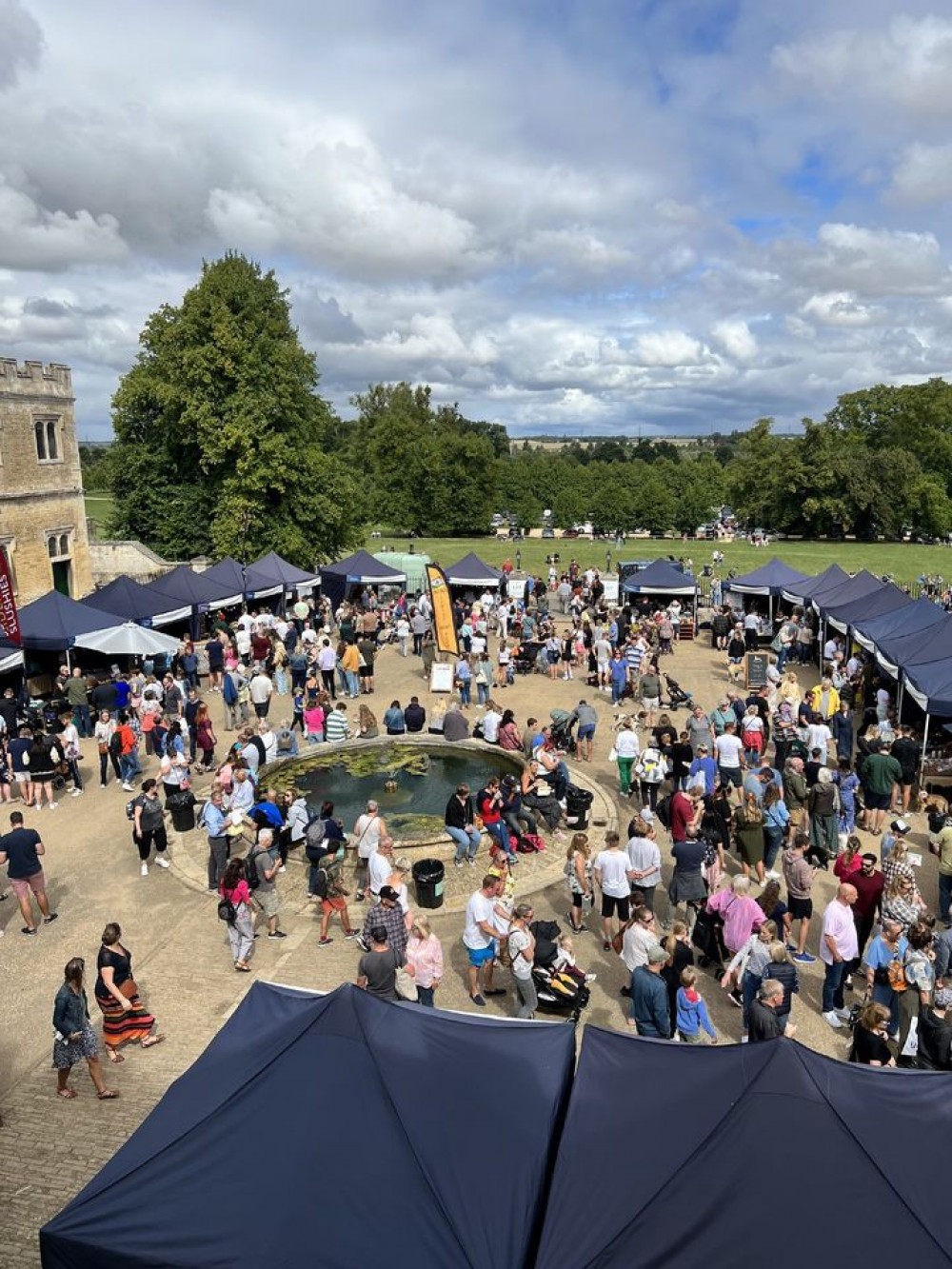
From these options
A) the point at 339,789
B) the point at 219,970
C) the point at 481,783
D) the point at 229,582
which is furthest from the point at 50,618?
the point at 219,970

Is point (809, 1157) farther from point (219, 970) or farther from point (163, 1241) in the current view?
point (219, 970)

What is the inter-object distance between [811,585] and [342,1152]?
22.8 meters

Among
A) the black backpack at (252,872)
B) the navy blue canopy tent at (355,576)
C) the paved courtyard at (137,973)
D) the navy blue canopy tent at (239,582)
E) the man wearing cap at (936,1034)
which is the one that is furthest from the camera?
the navy blue canopy tent at (355,576)

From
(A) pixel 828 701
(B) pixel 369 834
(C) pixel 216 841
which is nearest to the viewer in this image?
(B) pixel 369 834

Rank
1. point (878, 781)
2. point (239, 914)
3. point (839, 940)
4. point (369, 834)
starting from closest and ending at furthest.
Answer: point (839, 940) < point (239, 914) < point (369, 834) < point (878, 781)

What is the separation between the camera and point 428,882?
10.2 meters

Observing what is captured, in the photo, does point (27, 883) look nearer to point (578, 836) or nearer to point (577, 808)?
point (578, 836)

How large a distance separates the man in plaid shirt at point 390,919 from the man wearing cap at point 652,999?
7.07 ft

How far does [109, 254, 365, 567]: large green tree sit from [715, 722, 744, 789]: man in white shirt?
24.1 metres

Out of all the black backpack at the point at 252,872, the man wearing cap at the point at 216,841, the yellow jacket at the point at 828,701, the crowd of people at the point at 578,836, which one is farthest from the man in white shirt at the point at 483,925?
the yellow jacket at the point at 828,701

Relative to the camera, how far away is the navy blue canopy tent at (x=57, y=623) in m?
18.2

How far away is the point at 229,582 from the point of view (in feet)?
81.6

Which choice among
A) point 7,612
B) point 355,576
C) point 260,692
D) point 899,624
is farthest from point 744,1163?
point 355,576

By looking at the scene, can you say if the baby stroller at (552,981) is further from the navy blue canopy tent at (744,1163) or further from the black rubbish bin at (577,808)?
the black rubbish bin at (577,808)
